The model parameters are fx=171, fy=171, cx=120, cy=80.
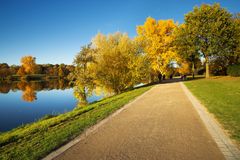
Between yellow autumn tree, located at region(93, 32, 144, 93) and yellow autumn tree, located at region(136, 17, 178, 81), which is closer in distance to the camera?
yellow autumn tree, located at region(93, 32, 144, 93)

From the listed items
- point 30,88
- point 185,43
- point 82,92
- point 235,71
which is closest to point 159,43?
point 185,43

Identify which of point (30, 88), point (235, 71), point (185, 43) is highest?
point (185, 43)

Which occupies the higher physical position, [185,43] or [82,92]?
[185,43]

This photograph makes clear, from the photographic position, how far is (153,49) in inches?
1099

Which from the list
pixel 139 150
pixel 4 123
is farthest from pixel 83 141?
pixel 4 123

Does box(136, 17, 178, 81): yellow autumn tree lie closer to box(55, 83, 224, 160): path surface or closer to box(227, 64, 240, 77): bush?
Result: box(227, 64, 240, 77): bush

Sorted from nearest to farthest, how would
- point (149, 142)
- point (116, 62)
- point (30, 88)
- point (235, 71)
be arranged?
point (149, 142) < point (116, 62) < point (235, 71) < point (30, 88)

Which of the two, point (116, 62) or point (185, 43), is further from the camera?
point (185, 43)

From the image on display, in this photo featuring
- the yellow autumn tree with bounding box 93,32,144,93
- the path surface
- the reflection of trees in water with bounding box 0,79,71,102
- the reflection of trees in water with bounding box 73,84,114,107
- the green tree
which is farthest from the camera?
the reflection of trees in water with bounding box 0,79,71,102

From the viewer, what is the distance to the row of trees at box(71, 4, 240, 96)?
1892cm

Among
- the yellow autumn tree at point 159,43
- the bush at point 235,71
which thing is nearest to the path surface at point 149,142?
the yellow autumn tree at point 159,43

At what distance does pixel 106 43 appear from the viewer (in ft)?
67.4

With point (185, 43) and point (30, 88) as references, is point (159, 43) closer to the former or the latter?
point (185, 43)

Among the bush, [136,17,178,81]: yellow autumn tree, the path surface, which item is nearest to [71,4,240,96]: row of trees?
[136,17,178,81]: yellow autumn tree
